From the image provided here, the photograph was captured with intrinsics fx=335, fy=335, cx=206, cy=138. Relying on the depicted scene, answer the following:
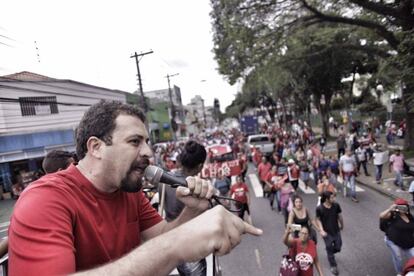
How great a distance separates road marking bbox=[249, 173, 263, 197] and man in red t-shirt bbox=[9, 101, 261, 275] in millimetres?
11766

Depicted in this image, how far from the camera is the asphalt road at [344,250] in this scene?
6281mm

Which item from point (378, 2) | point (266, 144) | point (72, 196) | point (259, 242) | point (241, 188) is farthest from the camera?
point (266, 144)

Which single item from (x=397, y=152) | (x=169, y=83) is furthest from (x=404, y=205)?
(x=169, y=83)

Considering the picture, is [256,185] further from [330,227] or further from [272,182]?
[330,227]

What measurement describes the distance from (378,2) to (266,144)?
11.7 metres

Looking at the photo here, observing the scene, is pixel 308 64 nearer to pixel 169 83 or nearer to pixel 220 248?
pixel 169 83

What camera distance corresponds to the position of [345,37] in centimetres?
1905

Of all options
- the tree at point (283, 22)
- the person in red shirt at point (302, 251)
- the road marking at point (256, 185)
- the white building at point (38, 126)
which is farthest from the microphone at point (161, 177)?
the white building at point (38, 126)

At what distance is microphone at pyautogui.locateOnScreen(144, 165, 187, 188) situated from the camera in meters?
1.70

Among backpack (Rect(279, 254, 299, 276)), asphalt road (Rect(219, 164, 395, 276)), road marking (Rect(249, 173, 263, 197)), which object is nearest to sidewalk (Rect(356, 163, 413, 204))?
asphalt road (Rect(219, 164, 395, 276))

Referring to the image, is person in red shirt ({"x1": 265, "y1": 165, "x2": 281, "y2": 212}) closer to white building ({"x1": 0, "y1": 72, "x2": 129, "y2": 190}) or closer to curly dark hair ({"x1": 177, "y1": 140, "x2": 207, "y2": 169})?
curly dark hair ({"x1": 177, "y1": 140, "x2": 207, "y2": 169})

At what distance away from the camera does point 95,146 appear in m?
1.52

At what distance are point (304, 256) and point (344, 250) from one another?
253 centimetres

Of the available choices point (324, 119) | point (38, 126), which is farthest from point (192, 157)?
point (324, 119)
